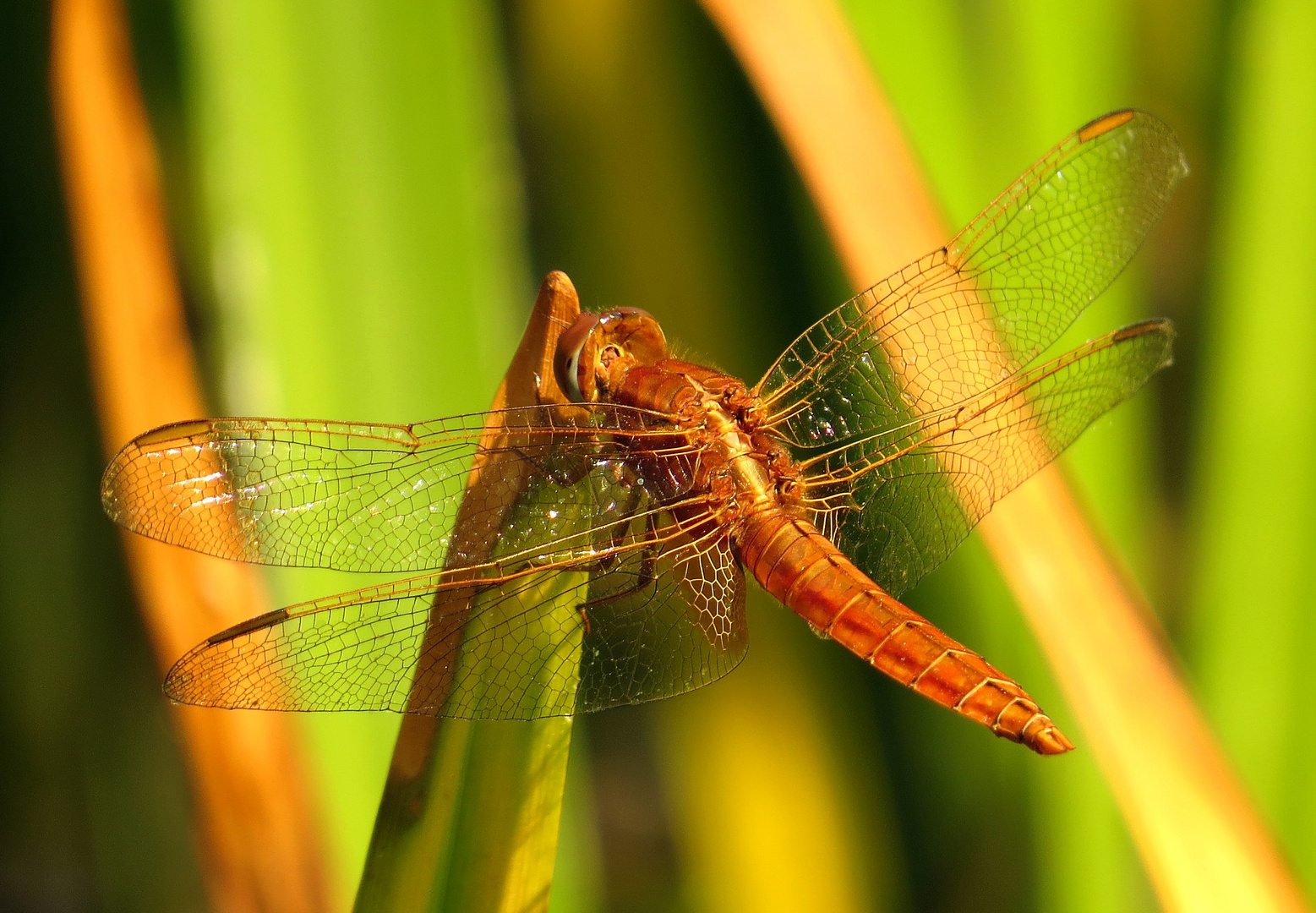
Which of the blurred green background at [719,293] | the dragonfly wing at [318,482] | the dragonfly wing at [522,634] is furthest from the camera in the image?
the blurred green background at [719,293]

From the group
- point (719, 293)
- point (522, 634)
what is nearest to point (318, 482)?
point (522, 634)

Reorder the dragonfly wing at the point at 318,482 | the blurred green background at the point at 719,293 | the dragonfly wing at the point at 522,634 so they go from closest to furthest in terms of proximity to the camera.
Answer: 1. the dragonfly wing at the point at 522,634
2. the dragonfly wing at the point at 318,482
3. the blurred green background at the point at 719,293

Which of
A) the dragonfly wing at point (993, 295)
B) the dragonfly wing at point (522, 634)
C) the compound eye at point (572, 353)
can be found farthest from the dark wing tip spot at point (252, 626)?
the dragonfly wing at point (993, 295)

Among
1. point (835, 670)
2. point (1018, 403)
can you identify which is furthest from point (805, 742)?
point (1018, 403)

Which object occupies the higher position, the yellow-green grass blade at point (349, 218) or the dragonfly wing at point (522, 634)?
the yellow-green grass blade at point (349, 218)

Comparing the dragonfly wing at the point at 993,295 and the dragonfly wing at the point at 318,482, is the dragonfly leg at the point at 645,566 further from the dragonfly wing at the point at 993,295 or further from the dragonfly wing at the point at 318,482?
the dragonfly wing at the point at 993,295

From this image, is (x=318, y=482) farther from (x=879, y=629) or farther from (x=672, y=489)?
(x=879, y=629)

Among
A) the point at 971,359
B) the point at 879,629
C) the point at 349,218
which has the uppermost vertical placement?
the point at 349,218
